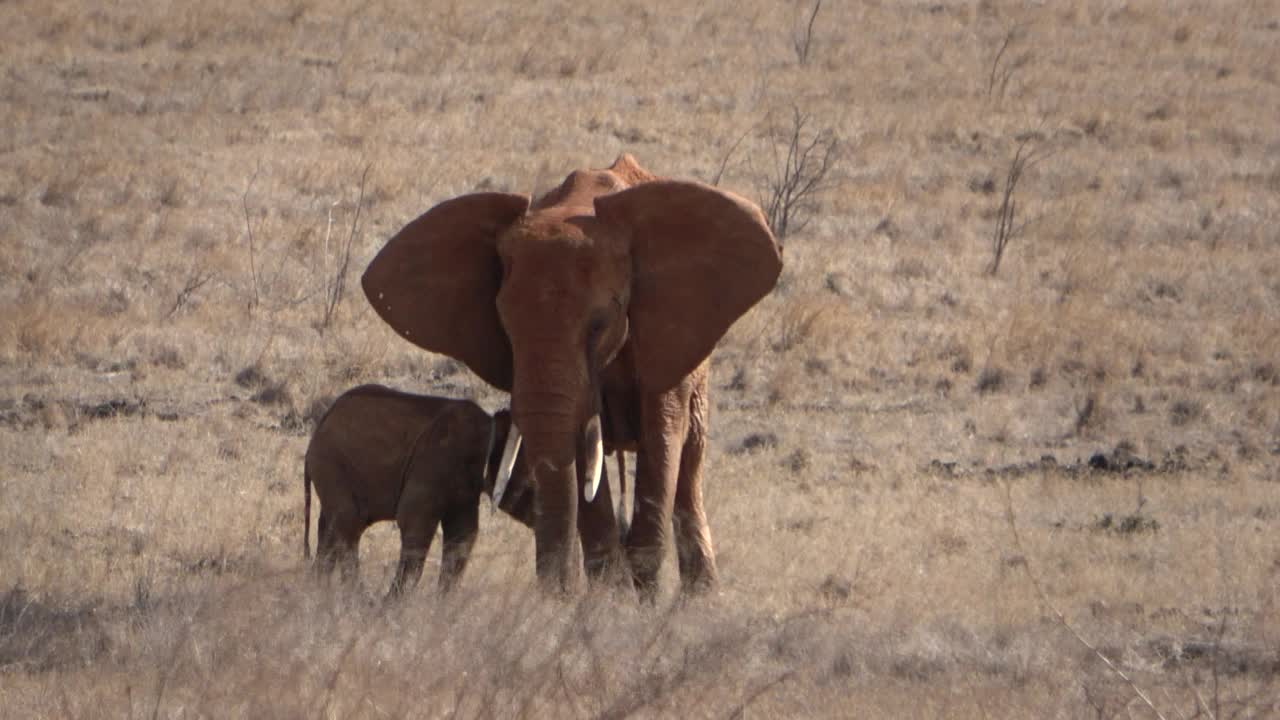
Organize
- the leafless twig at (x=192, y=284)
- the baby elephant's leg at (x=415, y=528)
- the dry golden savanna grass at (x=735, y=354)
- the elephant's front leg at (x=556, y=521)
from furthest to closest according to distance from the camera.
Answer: the leafless twig at (x=192, y=284), the baby elephant's leg at (x=415, y=528), the elephant's front leg at (x=556, y=521), the dry golden savanna grass at (x=735, y=354)

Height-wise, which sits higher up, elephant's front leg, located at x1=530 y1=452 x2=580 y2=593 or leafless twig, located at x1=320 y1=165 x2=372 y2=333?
elephant's front leg, located at x1=530 y1=452 x2=580 y2=593

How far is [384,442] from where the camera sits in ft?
27.1

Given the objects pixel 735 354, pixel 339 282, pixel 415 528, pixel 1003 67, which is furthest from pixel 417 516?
pixel 1003 67

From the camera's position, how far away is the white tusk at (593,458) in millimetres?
7621

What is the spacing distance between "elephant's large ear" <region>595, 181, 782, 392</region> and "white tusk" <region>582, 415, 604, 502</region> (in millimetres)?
493

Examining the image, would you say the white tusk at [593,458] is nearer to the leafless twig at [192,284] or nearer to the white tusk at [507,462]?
the white tusk at [507,462]

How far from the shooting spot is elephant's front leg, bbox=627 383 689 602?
823 cm

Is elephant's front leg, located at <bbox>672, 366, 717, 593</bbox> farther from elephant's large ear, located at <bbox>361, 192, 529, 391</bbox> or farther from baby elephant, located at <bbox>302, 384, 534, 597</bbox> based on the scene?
elephant's large ear, located at <bbox>361, 192, 529, 391</bbox>

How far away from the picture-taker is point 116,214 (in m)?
18.0

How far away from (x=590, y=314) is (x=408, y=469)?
1.21 meters

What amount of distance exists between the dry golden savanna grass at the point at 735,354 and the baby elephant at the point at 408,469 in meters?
0.30

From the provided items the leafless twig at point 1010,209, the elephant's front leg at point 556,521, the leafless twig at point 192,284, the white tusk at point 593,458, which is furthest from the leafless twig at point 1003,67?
the elephant's front leg at point 556,521

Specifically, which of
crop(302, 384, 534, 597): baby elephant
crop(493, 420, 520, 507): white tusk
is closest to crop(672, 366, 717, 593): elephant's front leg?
crop(302, 384, 534, 597): baby elephant

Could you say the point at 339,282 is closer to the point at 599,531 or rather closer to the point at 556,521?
the point at 599,531
